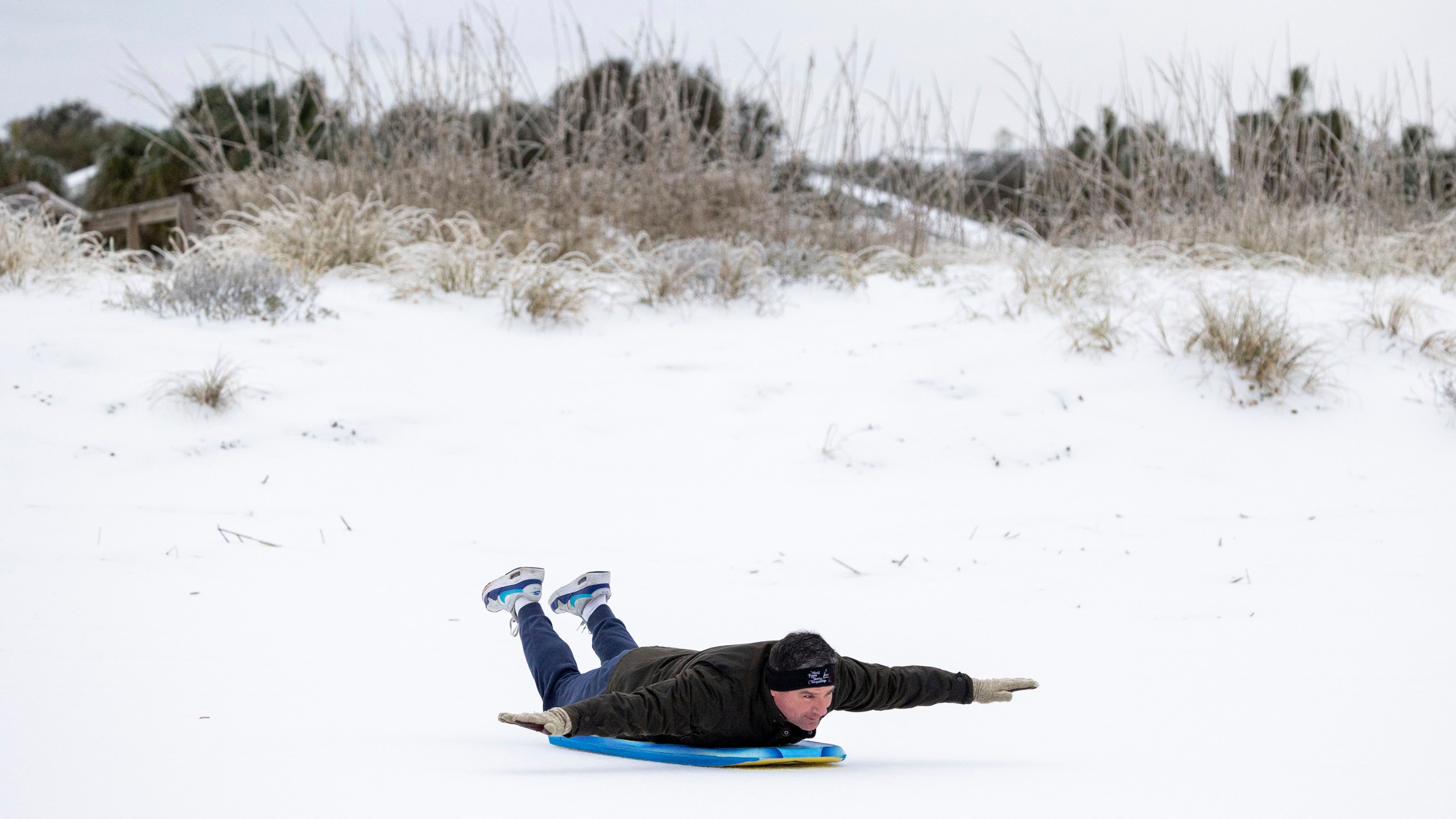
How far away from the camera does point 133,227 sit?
29.4 feet

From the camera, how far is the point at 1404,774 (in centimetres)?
204

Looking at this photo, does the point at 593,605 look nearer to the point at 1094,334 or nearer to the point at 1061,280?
the point at 1094,334

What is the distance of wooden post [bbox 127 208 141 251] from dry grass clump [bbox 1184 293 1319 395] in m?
8.06

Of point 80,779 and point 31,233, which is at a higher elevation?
point 31,233

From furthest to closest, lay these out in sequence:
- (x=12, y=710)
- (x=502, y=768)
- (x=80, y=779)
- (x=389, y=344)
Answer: (x=389, y=344) < (x=12, y=710) < (x=502, y=768) < (x=80, y=779)

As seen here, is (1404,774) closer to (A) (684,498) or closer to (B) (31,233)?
(A) (684,498)

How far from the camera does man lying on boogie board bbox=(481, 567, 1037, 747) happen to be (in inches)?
80.0

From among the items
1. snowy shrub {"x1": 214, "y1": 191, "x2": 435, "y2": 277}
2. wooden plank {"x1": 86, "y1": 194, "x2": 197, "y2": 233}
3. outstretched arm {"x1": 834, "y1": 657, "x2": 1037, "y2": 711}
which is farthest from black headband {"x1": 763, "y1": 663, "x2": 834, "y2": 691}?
wooden plank {"x1": 86, "y1": 194, "x2": 197, "y2": 233}

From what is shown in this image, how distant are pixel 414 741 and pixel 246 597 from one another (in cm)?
140

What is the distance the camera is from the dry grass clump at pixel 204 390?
15.3 feet

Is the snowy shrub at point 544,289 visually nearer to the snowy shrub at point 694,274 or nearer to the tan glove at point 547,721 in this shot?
the snowy shrub at point 694,274

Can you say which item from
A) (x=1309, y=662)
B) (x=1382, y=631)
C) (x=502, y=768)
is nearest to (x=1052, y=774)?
(x=502, y=768)

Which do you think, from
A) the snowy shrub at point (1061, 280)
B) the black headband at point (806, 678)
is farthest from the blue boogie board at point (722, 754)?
the snowy shrub at point (1061, 280)

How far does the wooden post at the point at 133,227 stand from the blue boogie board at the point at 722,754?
8.20 metres
